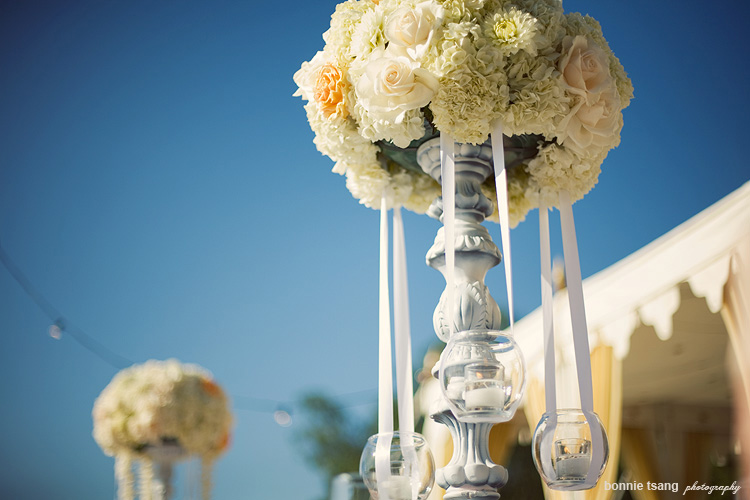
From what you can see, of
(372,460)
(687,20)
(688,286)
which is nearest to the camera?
(372,460)

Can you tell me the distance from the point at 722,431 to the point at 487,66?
5.94 ft

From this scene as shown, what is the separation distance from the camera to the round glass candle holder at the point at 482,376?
0.87 meters

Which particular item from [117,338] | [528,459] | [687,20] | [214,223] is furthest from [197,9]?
[528,459]

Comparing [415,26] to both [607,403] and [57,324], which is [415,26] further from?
[57,324]

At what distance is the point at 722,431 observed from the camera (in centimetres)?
223

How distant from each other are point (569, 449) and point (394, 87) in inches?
21.6

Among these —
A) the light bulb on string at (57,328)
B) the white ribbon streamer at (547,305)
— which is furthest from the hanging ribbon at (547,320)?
the light bulb on string at (57,328)

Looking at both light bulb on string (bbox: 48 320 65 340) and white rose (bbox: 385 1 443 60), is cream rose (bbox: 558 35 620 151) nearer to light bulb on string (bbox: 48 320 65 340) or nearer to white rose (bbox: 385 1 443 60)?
white rose (bbox: 385 1 443 60)

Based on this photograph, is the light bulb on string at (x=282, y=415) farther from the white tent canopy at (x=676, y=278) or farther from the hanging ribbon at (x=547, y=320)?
the hanging ribbon at (x=547, y=320)

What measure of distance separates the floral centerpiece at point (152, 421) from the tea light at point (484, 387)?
1221 millimetres

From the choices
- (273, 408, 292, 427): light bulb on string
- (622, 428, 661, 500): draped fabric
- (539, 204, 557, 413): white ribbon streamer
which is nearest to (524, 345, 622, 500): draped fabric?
(622, 428, 661, 500): draped fabric

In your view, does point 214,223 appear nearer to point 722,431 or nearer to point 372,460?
point 722,431

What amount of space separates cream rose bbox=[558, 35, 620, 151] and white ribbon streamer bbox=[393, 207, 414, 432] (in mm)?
346

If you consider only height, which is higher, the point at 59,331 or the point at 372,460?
the point at 59,331
